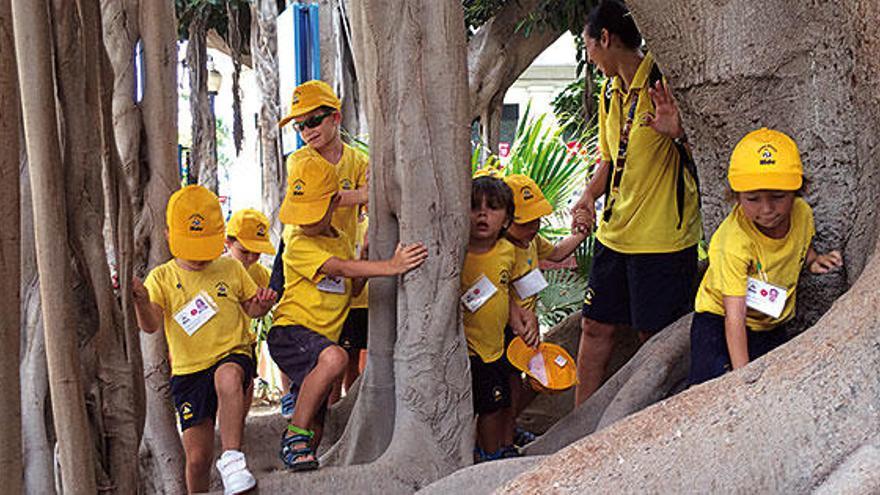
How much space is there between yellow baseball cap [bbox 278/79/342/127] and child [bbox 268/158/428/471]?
57cm

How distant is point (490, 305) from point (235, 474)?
1084mm

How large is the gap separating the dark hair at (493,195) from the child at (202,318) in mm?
846

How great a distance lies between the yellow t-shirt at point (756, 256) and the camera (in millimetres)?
3354

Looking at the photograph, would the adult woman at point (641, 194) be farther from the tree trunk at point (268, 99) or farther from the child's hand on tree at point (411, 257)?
the tree trunk at point (268, 99)

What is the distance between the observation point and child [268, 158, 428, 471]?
405 centimetres

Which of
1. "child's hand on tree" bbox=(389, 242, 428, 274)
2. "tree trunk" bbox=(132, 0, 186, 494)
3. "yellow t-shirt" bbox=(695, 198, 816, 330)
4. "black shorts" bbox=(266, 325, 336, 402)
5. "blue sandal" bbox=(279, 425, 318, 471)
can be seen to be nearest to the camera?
"yellow t-shirt" bbox=(695, 198, 816, 330)

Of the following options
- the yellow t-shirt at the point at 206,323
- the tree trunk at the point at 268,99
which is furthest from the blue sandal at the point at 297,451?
the tree trunk at the point at 268,99

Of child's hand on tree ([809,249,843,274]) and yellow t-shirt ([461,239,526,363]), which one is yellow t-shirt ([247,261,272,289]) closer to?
yellow t-shirt ([461,239,526,363])

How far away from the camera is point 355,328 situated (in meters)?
4.68

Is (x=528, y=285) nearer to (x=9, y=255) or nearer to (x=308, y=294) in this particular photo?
(x=308, y=294)

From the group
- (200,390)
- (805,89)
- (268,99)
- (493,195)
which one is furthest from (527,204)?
(268,99)

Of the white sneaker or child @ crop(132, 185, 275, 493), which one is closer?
the white sneaker

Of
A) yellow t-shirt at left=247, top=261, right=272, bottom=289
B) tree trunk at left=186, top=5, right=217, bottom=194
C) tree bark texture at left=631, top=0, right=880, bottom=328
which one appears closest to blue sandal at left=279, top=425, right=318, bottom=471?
yellow t-shirt at left=247, top=261, right=272, bottom=289

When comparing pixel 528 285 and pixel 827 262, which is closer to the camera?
pixel 827 262
